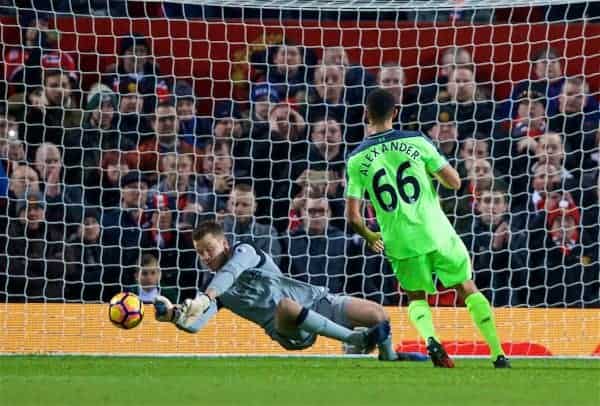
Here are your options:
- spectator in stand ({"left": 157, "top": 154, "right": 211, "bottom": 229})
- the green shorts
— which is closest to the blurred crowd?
spectator in stand ({"left": 157, "top": 154, "right": 211, "bottom": 229})

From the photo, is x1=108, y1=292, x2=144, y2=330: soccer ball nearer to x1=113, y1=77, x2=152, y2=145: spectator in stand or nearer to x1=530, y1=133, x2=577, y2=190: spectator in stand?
x1=113, y1=77, x2=152, y2=145: spectator in stand

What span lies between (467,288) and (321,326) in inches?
35.5

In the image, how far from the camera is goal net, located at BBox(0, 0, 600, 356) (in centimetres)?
1176

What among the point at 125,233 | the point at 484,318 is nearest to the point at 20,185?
the point at 125,233

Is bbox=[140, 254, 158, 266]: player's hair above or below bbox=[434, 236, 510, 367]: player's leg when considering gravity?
above

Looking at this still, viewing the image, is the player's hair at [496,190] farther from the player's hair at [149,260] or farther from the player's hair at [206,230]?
the player's hair at [206,230]

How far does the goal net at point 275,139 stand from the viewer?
11.8 metres

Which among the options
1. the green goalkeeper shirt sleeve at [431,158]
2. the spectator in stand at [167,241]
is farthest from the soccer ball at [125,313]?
the spectator in stand at [167,241]

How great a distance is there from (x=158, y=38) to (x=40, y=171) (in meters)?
1.55

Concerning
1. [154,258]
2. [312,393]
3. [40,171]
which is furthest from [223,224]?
[312,393]

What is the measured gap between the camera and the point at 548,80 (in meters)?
12.4

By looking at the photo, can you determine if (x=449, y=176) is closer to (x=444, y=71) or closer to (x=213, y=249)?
(x=213, y=249)

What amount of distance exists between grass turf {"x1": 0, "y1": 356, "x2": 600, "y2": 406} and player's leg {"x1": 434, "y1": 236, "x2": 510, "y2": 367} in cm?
19

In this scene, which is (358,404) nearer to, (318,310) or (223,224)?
(318,310)
